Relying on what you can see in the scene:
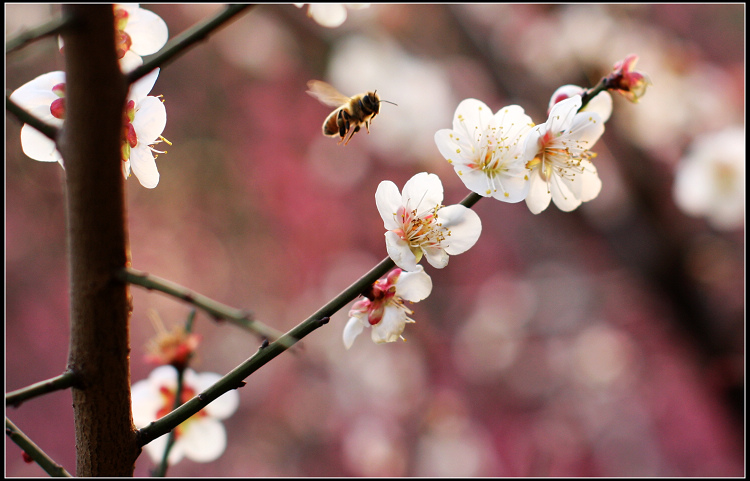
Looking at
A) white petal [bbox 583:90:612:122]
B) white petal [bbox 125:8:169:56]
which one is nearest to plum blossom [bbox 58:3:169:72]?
white petal [bbox 125:8:169:56]

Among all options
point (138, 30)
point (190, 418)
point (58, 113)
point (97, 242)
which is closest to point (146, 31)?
point (138, 30)

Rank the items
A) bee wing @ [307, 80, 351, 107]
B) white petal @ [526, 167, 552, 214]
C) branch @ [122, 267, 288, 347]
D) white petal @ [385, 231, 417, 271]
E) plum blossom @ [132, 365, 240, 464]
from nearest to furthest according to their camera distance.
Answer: branch @ [122, 267, 288, 347], white petal @ [385, 231, 417, 271], white petal @ [526, 167, 552, 214], plum blossom @ [132, 365, 240, 464], bee wing @ [307, 80, 351, 107]

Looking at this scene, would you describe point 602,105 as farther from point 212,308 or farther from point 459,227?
point 212,308

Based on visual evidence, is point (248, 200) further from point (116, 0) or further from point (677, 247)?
point (116, 0)

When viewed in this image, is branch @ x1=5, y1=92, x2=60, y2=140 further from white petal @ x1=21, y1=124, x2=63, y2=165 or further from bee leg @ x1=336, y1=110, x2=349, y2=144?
bee leg @ x1=336, y1=110, x2=349, y2=144

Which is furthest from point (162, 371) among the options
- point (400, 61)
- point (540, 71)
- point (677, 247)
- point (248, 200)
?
point (248, 200)

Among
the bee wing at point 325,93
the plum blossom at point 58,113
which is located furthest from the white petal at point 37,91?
the bee wing at point 325,93
